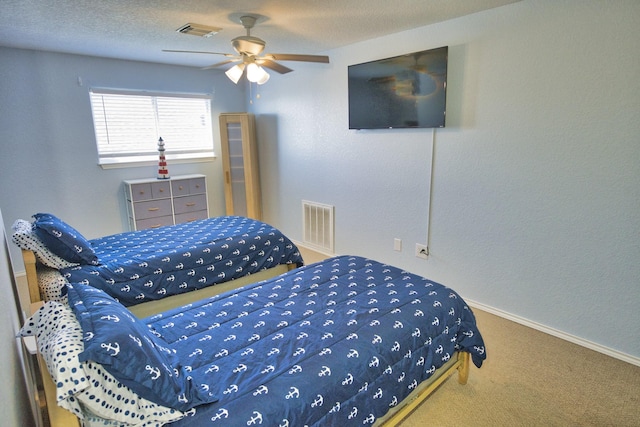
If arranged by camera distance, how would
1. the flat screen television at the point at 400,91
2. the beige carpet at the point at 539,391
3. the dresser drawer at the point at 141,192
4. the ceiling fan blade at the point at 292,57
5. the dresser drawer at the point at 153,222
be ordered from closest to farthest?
the beige carpet at the point at 539,391
the ceiling fan blade at the point at 292,57
the flat screen television at the point at 400,91
the dresser drawer at the point at 141,192
the dresser drawer at the point at 153,222

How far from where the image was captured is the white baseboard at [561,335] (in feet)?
7.66

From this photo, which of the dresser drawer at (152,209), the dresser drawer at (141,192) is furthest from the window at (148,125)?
the dresser drawer at (152,209)

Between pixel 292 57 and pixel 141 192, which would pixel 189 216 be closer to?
pixel 141 192

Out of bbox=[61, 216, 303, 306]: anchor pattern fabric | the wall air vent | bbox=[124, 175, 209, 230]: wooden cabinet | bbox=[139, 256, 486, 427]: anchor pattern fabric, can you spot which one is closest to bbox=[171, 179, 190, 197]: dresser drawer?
bbox=[124, 175, 209, 230]: wooden cabinet

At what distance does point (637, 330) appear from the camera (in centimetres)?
228

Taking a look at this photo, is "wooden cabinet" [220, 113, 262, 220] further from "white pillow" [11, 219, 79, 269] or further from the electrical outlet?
"white pillow" [11, 219, 79, 269]

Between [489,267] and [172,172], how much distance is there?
13.4 feet

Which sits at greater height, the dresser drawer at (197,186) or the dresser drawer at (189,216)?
the dresser drawer at (197,186)

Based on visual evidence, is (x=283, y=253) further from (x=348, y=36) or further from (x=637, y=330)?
(x=637, y=330)

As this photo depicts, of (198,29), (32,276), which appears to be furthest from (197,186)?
(32,276)

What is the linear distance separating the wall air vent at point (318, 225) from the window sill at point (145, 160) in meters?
1.70

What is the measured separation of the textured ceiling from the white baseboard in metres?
2.36

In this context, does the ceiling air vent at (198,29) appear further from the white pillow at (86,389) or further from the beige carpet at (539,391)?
the beige carpet at (539,391)

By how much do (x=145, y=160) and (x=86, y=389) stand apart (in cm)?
406
